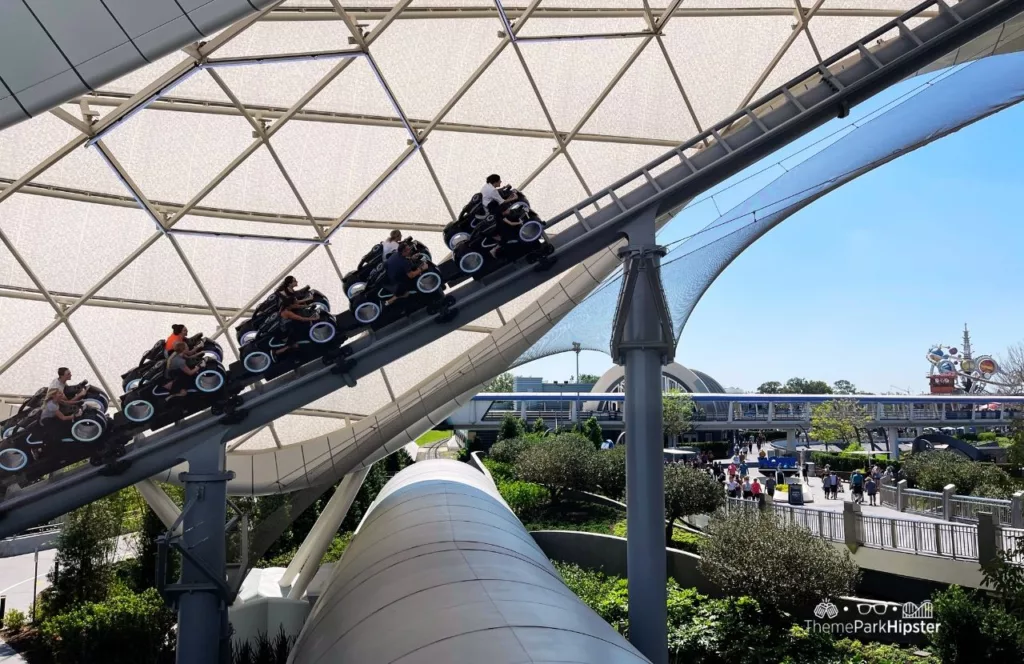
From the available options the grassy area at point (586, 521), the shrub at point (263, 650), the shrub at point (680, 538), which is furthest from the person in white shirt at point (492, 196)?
the grassy area at point (586, 521)

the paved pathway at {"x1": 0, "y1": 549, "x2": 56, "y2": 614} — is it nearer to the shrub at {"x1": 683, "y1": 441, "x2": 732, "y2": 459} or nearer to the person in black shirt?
the person in black shirt

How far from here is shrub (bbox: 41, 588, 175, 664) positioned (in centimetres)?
1730

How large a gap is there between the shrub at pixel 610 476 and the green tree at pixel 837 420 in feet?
132

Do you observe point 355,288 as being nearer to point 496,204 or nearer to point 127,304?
point 496,204

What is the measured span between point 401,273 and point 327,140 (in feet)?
24.7

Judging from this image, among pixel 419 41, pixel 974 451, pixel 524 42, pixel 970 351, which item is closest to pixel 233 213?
pixel 419 41

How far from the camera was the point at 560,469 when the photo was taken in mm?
32500

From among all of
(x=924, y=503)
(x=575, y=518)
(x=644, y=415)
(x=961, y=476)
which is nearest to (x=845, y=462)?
(x=961, y=476)

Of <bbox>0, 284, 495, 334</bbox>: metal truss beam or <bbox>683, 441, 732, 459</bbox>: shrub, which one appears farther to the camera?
<bbox>683, 441, 732, 459</bbox>: shrub

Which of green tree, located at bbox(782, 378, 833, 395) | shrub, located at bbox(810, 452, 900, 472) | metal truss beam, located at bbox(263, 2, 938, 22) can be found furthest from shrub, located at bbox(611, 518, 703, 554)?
green tree, located at bbox(782, 378, 833, 395)

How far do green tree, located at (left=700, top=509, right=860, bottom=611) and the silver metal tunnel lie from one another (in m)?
7.35

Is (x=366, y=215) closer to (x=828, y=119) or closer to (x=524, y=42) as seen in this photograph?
(x=524, y=42)

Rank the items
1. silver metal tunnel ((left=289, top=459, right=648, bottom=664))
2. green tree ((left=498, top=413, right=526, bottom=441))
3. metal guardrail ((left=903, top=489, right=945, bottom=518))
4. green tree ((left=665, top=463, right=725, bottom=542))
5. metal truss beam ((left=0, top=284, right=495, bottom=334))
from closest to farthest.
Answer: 1. silver metal tunnel ((left=289, top=459, right=648, bottom=664))
2. metal truss beam ((left=0, top=284, right=495, bottom=334))
3. metal guardrail ((left=903, top=489, right=945, bottom=518))
4. green tree ((left=665, top=463, right=725, bottom=542))
5. green tree ((left=498, top=413, right=526, bottom=441))

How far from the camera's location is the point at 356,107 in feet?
63.3
